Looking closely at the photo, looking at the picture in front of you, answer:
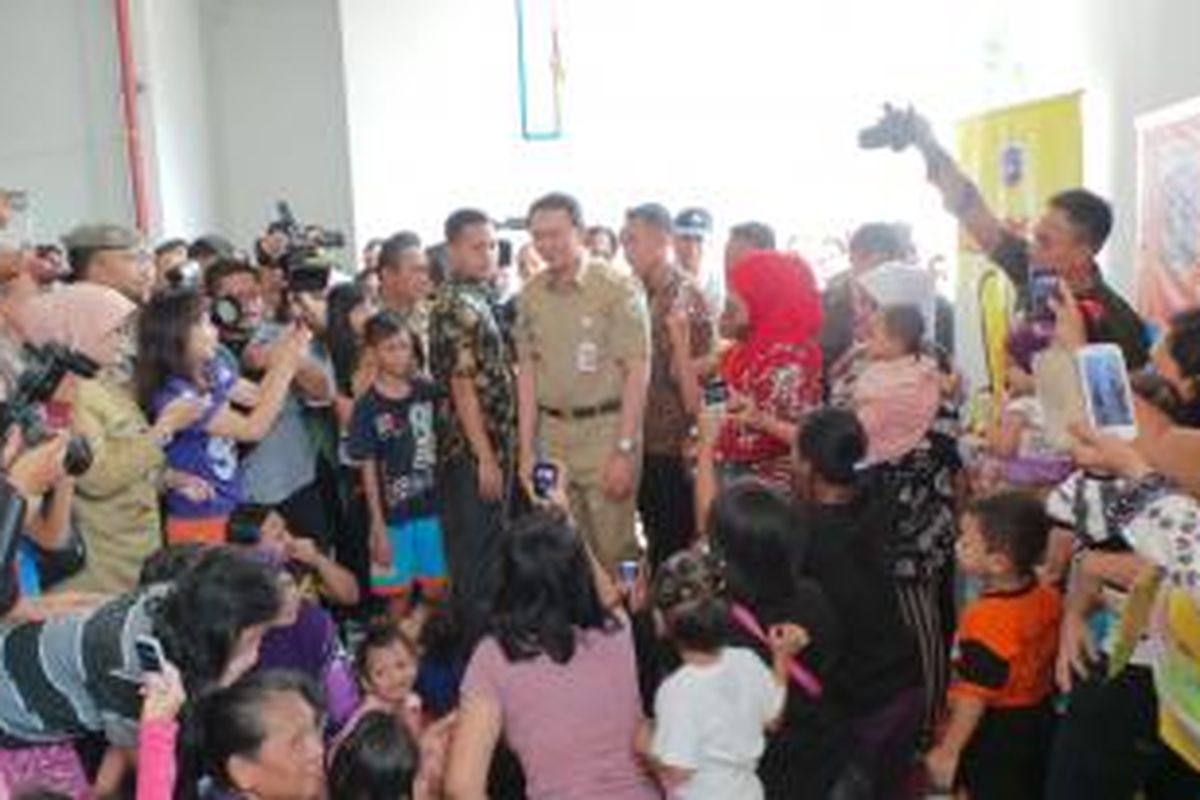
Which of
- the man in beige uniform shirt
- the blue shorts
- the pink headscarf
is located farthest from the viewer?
the blue shorts

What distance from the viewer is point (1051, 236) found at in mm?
2844

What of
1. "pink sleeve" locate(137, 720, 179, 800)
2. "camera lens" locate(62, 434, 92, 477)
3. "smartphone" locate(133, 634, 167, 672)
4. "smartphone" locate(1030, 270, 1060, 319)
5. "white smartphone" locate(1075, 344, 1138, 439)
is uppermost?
"smartphone" locate(1030, 270, 1060, 319)

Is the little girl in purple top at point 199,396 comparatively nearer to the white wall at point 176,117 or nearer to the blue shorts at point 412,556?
the blue shorts at point 412,556

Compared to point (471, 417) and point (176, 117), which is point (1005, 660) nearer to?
point (471, 417)

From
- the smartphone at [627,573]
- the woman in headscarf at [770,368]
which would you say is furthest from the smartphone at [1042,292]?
the smartphone at [627,573]

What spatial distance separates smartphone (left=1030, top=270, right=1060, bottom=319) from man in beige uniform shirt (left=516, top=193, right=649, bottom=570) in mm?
1080

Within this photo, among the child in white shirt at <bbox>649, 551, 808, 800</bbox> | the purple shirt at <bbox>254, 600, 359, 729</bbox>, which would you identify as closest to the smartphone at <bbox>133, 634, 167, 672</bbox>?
the purple shirt at <bbox>254, 600, 359, 729</bbox>

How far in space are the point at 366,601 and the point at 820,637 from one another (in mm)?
2073

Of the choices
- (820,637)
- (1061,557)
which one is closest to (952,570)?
(1061,557)

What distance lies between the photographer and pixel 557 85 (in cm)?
784

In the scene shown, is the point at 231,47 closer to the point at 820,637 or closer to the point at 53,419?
the point at 53,419

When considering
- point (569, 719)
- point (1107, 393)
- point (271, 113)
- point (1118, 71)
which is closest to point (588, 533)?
point (569, 719)

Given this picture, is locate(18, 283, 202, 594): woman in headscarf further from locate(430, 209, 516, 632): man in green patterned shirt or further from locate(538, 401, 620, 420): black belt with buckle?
locate(538, 401, 620, 420): black belt with buckle

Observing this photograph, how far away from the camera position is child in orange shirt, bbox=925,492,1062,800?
8.23 feet
